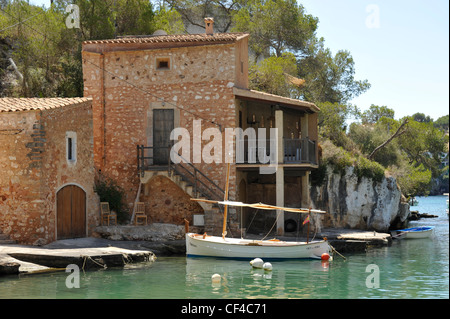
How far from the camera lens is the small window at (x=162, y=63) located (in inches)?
1016

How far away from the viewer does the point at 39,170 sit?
68.5 ft

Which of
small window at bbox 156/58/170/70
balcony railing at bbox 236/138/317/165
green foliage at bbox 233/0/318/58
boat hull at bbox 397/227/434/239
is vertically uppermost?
green foliage at bbox 233/0/318/58

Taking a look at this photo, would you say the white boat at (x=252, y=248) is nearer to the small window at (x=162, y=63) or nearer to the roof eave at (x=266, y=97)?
the roof eave at (x=266, y=97)

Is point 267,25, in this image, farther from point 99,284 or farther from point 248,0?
point 99,284

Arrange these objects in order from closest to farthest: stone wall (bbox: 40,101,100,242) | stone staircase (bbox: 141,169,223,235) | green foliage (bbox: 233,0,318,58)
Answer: stone wall (bbox: 40,101,100,242) → stone staircase (bbox: 141,169,223,235) → green foliage (bbox: 233,0,318,58)

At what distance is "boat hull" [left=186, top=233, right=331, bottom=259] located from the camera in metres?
21.4

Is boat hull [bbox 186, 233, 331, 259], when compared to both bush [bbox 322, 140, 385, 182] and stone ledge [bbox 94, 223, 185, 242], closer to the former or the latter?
stone ledge [bbox 94, 223, 185, 242]

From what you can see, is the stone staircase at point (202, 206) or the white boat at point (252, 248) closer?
the white boat at point (252, 248)

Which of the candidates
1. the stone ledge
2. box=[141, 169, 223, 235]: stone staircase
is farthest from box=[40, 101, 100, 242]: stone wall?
box=[141, 169, 223, 235]: stone staircase

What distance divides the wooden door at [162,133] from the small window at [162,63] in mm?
1773

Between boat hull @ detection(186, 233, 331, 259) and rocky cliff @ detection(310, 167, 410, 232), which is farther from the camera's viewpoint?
rocky cliff @ detection(310, 167, 410, 232)

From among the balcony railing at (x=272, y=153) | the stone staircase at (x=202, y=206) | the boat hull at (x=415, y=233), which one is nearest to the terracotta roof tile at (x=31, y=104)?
the stone staircase at (x=202, y=206)
